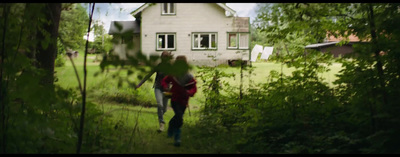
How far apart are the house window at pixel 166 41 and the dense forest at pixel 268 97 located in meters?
21.8

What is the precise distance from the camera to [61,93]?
2.79 m

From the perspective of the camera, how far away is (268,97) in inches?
234

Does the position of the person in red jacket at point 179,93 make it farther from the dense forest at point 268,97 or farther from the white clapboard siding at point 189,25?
the white clapboard siding at point 189,25

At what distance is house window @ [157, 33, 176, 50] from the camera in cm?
2872

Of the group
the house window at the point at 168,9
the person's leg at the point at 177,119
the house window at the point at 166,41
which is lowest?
the person's leg at the point at 177,119

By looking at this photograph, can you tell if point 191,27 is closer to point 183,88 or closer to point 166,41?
point 166,41

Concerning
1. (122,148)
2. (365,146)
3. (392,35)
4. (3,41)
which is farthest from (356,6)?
(3,41)

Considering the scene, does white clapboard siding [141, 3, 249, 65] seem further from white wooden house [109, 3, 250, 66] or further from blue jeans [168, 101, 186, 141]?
blue jeans [168, 101, 186, 141]

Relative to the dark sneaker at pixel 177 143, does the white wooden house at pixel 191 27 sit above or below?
above

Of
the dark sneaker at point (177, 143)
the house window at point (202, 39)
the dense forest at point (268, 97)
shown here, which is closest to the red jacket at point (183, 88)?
the dark sneaker at point (177, 143)

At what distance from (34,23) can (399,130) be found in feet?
12.0

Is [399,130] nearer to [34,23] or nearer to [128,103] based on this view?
[34,23]

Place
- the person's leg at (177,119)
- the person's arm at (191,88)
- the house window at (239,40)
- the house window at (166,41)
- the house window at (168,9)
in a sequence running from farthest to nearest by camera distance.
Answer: the house window at (239,40), the house window at (166,41), the house window at (168,9), the person's leg at (177,119), the person's arm at (191,88)

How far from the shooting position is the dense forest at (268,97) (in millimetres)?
2855
